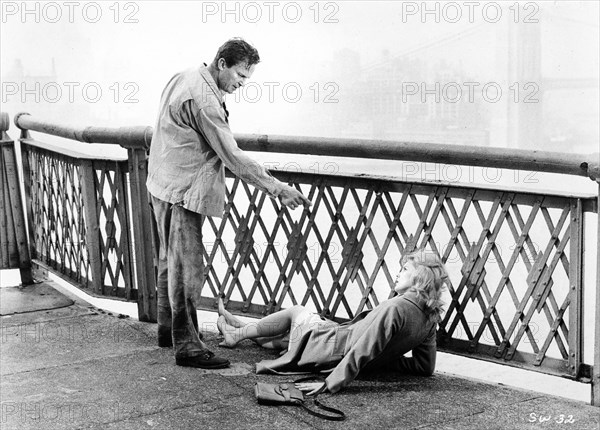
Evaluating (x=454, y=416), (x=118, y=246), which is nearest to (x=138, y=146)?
(x=118, y=246)

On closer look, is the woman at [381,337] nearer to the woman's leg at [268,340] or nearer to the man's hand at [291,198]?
the woman's leg at [268,340]

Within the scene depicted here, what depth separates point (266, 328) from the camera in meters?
4.82

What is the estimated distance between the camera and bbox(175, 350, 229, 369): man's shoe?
4543 mm

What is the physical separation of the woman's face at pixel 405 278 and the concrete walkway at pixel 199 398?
47cm

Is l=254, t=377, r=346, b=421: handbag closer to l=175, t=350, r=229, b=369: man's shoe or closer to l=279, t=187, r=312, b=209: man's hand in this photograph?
l=175, t=350, r=229, b=369: man's shoe

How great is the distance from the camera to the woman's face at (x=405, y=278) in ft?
14.0

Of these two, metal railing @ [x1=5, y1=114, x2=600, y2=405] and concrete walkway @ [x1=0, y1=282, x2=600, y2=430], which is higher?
metal railing @ [x1=5, y1=114, x2=600, y2=405]

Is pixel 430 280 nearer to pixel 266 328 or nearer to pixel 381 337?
pixel 381 337

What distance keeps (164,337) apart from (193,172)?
1124 millimetres

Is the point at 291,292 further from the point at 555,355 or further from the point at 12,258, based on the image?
the point at 12,258

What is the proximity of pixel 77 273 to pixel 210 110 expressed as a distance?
2.37 m

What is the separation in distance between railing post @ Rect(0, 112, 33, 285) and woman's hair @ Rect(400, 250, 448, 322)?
11.9 ft

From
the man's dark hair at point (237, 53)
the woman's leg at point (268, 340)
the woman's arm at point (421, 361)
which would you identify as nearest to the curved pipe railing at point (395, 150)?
the man's dark hair at point (237, 53)

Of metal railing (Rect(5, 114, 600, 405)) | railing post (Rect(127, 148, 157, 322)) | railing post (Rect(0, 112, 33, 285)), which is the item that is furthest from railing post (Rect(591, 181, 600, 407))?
railing post (Rect(0, 112, 33, 285))
